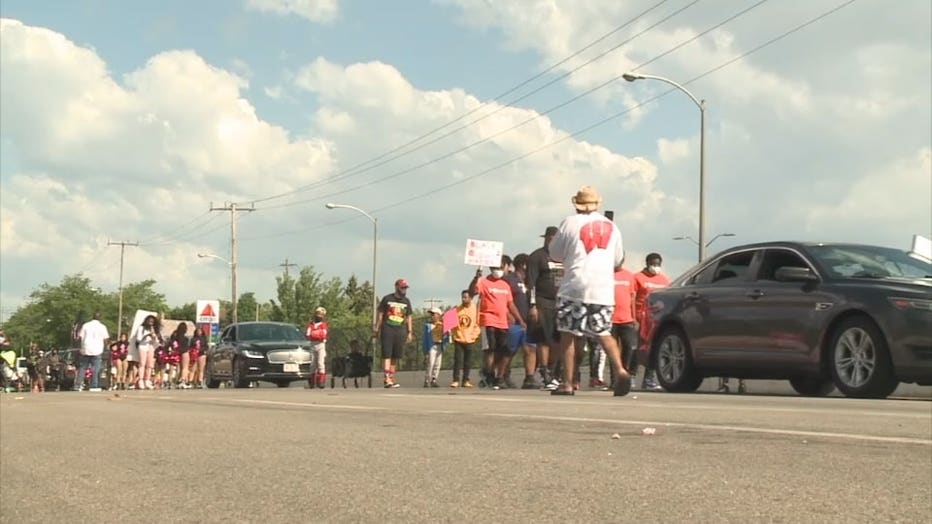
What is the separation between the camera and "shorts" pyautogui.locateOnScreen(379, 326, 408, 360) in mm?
20277

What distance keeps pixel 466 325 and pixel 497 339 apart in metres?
1.63

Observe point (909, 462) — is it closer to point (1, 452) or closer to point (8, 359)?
point (1, 452)

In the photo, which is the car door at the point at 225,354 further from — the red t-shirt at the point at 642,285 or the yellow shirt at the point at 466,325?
the red t-shirt at the point at 642,285

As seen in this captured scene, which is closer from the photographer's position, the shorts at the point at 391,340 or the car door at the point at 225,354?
the shorts at the point at 391,340

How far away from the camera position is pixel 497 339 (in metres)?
17.2

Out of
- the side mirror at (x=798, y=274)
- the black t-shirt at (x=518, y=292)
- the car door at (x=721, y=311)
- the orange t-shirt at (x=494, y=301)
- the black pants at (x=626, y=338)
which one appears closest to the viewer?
the side mirror at (x=798, y=274)

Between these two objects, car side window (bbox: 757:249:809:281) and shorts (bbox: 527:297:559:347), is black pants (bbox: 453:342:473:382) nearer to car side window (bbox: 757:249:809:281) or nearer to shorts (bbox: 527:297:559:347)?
shorts (bbox: 527:297:559:347)

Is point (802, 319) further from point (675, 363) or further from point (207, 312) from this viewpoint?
point (207, 312)

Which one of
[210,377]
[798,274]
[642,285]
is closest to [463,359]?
[642,285]

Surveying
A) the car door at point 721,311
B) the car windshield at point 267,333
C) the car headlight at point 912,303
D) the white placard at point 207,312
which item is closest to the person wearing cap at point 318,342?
the car windshield at point 267,333

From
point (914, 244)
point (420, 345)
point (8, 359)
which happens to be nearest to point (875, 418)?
point (914, 244)

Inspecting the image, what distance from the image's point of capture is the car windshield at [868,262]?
1167 cm

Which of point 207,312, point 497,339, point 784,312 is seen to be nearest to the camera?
point 784,312

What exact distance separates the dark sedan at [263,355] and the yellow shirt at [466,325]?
8027 millimetres
